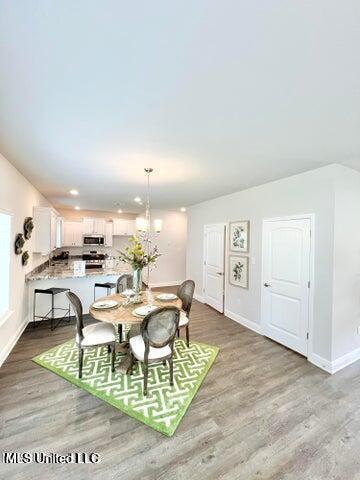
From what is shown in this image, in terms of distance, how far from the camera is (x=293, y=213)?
3303 mm

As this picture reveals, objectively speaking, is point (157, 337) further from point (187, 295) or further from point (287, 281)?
point (287, 281)

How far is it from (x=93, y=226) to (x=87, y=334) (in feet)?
16.4

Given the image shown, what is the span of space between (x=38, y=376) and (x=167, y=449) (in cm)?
179

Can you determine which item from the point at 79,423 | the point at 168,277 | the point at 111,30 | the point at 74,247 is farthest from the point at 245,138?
the point at 74,247

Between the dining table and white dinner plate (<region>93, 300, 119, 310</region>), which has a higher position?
white dinner plate (<region>93, 300, 119, 310</region>)

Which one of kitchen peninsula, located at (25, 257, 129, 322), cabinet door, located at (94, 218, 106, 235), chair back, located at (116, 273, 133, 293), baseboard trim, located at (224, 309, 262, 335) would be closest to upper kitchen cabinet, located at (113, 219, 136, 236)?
cabinet door, located at (94, 218, 106, 235)

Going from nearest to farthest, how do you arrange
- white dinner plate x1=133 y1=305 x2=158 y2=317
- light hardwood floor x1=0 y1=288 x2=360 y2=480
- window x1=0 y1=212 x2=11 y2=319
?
light hardwood floor x1=0 y1=288 x2=360 y2=480 < white dinner plate x1=133 y1=305 x2=158 y2=317 < window x1=0 y1=212 x2=11 y2=319

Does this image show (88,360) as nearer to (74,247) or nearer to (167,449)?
(167,449)

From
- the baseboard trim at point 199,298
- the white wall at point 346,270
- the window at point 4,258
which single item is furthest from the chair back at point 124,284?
the white wall at point 346,270

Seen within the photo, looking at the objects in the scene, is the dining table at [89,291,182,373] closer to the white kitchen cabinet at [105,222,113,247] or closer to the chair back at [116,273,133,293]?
the chair back at [116,273,133,293]

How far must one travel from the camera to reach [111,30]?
41.4 inches

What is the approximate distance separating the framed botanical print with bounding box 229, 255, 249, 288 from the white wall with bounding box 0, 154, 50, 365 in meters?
3.81

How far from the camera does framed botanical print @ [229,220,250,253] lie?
4.20 m

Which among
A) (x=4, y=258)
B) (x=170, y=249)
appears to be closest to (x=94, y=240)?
(x=170, y=249)
